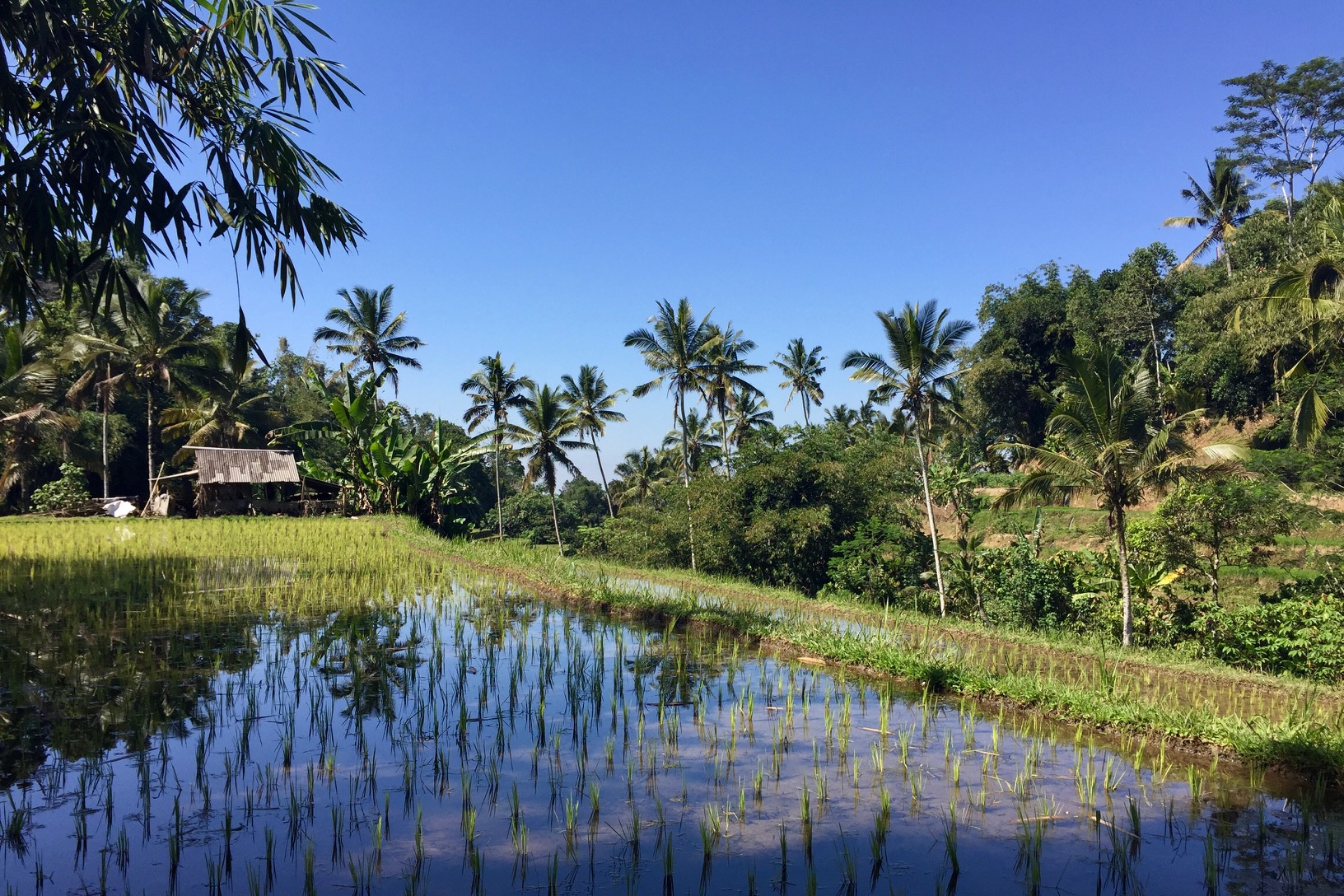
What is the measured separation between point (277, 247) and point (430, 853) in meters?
3.88

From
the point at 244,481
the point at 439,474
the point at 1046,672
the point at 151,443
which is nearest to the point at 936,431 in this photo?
the point at 1046,672

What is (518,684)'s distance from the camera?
759 centimetres

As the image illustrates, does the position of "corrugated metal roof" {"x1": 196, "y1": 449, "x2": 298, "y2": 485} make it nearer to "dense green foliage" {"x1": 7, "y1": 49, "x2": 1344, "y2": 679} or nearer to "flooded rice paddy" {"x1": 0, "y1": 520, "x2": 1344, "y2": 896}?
"dense green foliage" {"x1": 7, "y1": 49, "x2": 1344, "y2": 679}

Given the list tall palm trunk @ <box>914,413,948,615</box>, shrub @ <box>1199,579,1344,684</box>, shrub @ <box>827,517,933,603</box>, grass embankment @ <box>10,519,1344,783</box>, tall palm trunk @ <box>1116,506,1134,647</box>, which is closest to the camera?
grass embankment @ <box>10,519,1344,783</box>

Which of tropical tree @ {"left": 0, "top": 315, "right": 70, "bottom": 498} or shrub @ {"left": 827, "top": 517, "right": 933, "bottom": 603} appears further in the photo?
tropical tree @ {"left": 0, "top": 315, "right": 70, "bottom": 498}

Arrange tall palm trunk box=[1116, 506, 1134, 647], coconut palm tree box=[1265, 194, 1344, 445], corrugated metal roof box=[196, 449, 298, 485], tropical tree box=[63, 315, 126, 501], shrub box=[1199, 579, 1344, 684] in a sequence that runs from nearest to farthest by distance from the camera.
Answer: shrub box=[1199, 579, 1344, 684] → coconut palm tree box=[1265, 194, 1344, 445] → tall palm trunk box=[1116, 506, 1134, 647] → corrugated metal roof box=[196, 449, 298, 485] → tropical tree box=[63, 315, 126, 501]

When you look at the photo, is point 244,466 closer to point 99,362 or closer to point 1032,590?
point 99,362

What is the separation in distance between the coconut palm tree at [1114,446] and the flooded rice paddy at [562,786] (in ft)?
20.8

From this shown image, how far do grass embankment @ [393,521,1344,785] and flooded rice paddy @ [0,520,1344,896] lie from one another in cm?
39

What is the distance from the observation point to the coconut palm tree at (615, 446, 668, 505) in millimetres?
47156

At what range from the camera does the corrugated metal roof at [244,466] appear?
A: 82.6 feet

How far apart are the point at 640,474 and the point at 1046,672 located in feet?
134

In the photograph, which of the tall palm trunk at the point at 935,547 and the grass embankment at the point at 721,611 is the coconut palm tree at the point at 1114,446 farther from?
the tall palm trunk at the point at 935,547

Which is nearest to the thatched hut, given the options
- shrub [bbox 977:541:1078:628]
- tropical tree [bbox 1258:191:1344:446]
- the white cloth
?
the white cloth
